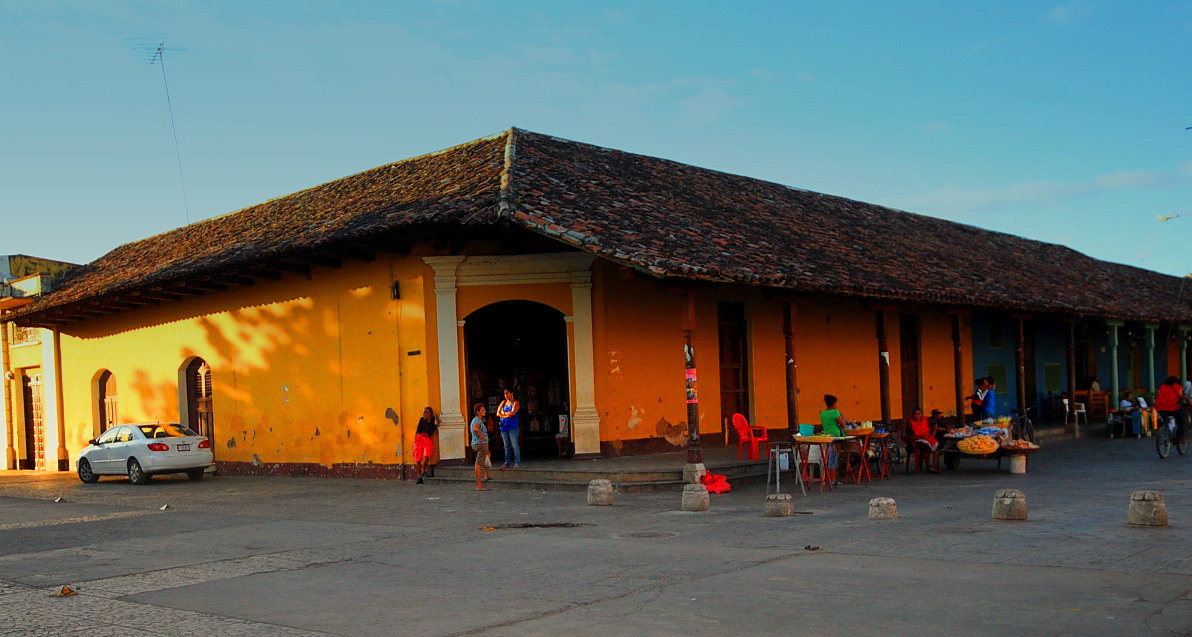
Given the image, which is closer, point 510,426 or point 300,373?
point 510,426

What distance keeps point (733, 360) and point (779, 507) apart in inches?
345

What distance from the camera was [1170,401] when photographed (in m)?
17.8

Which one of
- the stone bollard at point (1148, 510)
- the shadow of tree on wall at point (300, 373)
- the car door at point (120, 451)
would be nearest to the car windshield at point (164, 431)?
the car door at point (120, 451)

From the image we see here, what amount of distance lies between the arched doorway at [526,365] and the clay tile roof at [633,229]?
2719 millimetres

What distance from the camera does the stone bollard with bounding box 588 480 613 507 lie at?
43.3 feet

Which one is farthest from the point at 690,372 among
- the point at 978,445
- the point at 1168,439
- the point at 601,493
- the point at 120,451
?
the point at 120,451

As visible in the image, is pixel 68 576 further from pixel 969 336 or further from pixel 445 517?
pixel 969 336

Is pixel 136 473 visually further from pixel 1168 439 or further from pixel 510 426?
pixel 1168 439

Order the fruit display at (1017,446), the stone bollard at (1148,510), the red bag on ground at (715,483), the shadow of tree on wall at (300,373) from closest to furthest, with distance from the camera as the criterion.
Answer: the stone bollard at (1148,510) → the red bag on ground at (715,483) → the fruit display at (1017,446) → the shadow of tree on wall at (300,373)

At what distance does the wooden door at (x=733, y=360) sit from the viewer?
65.2 ft

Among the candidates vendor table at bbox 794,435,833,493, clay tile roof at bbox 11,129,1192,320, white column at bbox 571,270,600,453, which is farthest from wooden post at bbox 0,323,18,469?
vendor table at bbox 794,435,833,493

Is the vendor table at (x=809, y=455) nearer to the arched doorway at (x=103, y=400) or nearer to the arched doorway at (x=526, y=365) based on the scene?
the arched doorway at (x=526, y=365)

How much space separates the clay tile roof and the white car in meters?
2.80

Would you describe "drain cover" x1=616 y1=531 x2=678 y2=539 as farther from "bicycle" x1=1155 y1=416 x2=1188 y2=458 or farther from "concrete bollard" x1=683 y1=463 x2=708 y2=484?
"bicycle" x1=1155 y1=416 x2=1188 y2=458
